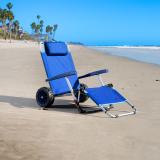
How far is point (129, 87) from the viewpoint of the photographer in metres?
10.5

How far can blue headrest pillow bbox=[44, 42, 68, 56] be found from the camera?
7.82m

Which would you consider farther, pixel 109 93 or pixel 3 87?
pixel 3 87

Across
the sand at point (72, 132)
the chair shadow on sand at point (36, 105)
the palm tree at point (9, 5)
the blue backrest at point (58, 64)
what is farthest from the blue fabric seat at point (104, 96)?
the palm tree at point (9, 5)

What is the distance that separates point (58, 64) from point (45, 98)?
28.8 inches

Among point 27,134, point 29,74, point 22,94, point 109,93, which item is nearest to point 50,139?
point 27,134

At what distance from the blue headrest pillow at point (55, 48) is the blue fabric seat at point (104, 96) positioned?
1.32m

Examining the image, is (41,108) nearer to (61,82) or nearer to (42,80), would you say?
(61,82)

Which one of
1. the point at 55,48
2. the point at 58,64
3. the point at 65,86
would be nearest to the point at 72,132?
the point at 65,86

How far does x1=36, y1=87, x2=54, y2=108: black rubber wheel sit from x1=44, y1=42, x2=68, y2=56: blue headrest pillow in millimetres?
783

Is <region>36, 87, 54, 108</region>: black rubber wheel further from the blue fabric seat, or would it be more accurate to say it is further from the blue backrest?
the blue fabric seat

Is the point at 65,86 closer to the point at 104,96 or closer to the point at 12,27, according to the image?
the point at 104,96

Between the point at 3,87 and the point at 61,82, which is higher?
the point at 61,82

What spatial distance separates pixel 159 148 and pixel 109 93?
88.7 inches

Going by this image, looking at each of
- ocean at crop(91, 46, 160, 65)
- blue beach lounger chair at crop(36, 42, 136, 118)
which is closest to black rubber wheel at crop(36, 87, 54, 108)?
blue beach lounger chair at crop(36, 42, 136, 118)
